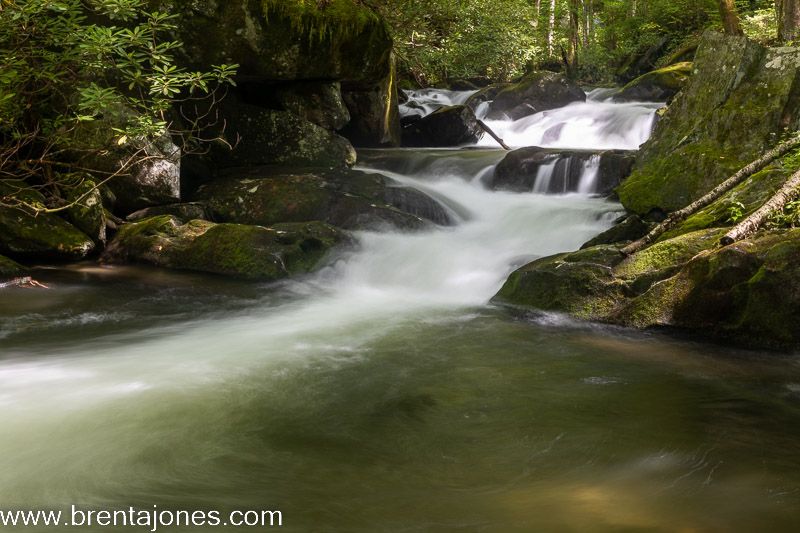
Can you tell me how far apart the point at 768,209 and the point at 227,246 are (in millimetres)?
6369

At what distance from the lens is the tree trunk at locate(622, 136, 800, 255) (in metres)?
6.68

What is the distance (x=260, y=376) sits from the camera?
16.9 feet

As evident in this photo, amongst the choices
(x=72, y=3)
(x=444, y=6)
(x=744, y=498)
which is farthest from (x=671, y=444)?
(x=444, y=6)

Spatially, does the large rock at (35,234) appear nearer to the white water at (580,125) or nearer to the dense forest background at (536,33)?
the dense forest background at (536,33)

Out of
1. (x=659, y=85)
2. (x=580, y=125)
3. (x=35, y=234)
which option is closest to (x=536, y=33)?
(x=659, y=85)

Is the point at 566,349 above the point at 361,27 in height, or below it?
below

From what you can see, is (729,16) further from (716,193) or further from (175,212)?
(175,212)

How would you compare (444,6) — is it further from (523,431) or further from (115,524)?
(115,524)

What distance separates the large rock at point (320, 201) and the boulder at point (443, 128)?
509 centimetres

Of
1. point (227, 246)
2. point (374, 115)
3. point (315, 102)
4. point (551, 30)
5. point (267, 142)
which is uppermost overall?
point (551, 30)

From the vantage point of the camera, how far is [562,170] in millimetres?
11266

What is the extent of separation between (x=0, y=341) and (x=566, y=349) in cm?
512

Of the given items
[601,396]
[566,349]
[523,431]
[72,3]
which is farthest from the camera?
[72,3]

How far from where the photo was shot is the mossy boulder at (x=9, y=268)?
26.3 feet
